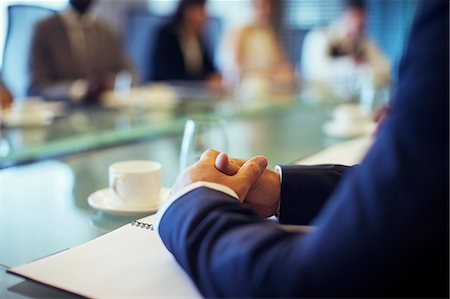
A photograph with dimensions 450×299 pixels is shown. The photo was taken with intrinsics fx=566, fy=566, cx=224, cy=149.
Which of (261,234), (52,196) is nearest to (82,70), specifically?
(52,196)

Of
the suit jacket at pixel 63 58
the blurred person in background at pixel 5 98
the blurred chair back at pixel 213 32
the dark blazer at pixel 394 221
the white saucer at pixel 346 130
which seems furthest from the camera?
the blurred chair back at pixel 213 32

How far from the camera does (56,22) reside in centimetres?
290

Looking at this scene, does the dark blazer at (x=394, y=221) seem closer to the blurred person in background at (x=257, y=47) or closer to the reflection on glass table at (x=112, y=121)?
the reflection on glass table at (x=112, y=121)

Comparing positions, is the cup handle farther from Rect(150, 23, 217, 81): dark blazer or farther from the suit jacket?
Rect(150, 23, 217, 81): dark blazer

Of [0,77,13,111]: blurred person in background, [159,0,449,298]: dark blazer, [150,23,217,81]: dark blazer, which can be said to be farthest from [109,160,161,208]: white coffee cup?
[150,23,217,81]: dark blazer

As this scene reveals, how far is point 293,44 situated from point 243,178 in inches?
198

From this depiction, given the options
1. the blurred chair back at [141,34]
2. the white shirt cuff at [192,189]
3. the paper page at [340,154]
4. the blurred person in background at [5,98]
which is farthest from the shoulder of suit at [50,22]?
the white shirt cuff at [192,189]

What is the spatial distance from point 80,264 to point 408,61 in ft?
1.34

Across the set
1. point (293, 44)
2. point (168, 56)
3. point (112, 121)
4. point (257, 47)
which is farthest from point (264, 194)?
point (293, 44)

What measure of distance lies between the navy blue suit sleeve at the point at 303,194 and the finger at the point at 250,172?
0.04 m

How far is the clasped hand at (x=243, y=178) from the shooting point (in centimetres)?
66

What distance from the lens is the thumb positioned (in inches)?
27.1

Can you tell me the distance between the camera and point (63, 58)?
9.49 ft

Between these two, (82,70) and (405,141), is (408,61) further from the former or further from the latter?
(82,70)
